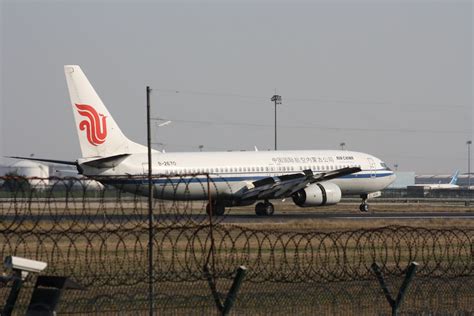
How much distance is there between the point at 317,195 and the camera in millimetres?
58562

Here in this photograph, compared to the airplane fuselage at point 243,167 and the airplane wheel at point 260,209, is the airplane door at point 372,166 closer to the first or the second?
the airplane fuselage at point 243,167

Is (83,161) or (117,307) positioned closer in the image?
(117,307)

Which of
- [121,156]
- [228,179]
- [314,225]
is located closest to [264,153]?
[228,179]

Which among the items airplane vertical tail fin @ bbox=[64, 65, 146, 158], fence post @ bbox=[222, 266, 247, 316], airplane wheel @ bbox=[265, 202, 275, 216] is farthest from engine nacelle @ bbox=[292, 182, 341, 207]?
fence post @ bbox=[222, 266, 247, 316]

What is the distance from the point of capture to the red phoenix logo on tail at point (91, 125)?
56625 millimetres

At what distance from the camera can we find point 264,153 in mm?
60906

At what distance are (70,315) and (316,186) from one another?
42.2 meters

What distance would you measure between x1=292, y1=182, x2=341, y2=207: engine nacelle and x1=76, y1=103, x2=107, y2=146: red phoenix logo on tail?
11.8 metres

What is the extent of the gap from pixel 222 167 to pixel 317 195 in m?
5.70

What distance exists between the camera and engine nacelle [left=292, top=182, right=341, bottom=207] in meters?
58.5

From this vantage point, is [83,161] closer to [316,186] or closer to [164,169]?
[164,169]

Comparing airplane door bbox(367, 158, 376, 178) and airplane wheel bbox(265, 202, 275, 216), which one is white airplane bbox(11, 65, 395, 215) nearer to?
airplane wheel bbox(265, 202, 275, 216)

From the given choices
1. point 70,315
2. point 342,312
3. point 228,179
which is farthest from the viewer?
point 228,179

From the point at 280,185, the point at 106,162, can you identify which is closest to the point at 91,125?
the point at 106,162
